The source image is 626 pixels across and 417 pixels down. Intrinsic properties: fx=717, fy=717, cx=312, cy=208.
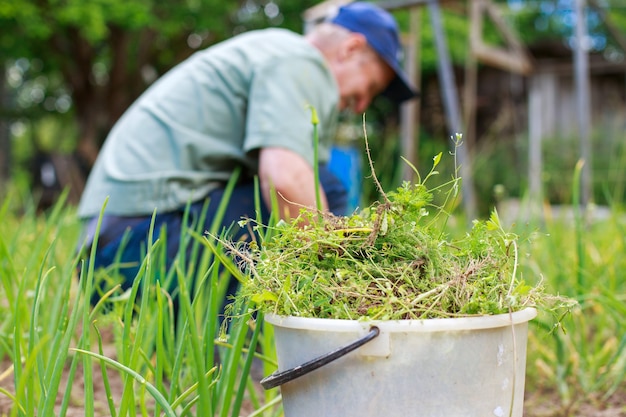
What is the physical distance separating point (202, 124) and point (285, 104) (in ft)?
0.87

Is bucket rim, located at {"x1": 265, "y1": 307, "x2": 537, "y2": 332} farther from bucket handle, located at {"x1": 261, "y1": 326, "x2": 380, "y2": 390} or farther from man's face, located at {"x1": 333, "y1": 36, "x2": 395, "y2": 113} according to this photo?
man's face, located at {"x1": 333, "y1": 36, "x2": 395, "y2": 113}

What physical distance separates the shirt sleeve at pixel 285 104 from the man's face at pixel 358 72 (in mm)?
173

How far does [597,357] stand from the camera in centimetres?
125

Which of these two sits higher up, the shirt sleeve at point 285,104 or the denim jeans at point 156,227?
the shirt sleeve at point 285,104

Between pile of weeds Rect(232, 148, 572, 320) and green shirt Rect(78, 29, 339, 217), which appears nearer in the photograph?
pile of weeds Rect(232, 148, 572, 320)

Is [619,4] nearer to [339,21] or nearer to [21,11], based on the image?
[21,11]

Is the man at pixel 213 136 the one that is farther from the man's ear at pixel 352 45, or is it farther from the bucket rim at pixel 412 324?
the bucket rim at pixel 412 324

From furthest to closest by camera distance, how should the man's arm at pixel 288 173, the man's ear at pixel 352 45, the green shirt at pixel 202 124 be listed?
the man's ear at pixel 352 45 → the green shirt at pixel 202 124 → the man's arm at pixel 288 173

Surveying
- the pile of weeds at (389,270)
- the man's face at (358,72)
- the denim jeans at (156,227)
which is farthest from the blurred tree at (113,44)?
the pile of weeds at (389,270)

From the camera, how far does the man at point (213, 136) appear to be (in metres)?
1.62

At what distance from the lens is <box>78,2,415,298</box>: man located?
1624 mm

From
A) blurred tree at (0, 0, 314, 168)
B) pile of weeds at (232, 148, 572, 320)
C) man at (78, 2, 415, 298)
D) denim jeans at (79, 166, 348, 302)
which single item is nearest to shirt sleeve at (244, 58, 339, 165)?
man at (78, 2, 415, 298)

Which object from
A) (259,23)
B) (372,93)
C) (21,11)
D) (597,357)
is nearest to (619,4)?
(259,23)

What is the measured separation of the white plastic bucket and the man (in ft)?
3.14
